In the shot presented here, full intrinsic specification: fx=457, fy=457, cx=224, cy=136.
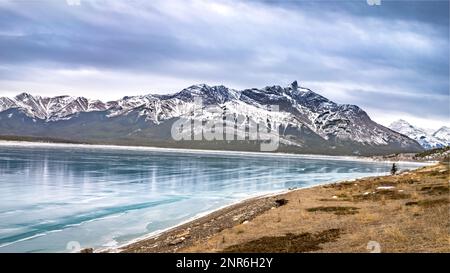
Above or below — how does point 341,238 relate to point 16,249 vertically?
above

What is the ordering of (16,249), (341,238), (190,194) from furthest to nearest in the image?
(190,194), (16,249), (341,238)

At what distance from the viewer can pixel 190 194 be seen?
233 ft

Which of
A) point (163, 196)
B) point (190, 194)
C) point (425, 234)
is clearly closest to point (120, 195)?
point (163, 196)

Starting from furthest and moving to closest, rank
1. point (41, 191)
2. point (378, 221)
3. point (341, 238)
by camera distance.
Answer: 1. point (41, 191)
2. point (378, 221)
3. point (341, 238)

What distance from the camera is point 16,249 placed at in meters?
33.1

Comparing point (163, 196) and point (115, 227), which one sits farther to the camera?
point (163, 196)

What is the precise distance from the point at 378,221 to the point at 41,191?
5051 centimetres

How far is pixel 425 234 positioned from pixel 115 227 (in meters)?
28.6

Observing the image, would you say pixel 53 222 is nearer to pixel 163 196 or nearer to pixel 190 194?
pixel 163 196

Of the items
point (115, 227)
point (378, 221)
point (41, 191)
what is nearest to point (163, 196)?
point (41, 191)

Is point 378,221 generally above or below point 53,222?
above
